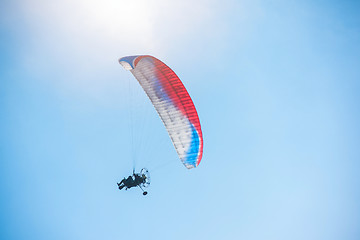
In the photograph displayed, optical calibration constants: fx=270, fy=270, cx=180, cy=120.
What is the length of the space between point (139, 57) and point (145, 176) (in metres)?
6.72

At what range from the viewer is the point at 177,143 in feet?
52.0

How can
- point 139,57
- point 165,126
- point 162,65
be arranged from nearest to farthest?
point 139,57 < point 162,65 < point 165,126

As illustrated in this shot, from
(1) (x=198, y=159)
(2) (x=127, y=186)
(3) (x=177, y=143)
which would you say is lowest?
(2) (x=127, y=186)

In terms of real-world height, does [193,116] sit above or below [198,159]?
above

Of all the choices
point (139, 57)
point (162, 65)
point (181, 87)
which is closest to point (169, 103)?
point (181, 87)

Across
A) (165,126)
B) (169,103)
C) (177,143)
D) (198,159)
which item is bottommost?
(198,159)

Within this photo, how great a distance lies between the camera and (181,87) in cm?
1514

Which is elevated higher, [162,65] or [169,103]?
[162,65]

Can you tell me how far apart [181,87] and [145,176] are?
5527 mm

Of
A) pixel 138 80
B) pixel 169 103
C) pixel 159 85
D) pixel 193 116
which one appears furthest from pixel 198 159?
pixel 138 80

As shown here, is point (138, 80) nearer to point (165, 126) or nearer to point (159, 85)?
point (159, 85)

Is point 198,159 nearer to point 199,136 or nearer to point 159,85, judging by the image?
point 199,136

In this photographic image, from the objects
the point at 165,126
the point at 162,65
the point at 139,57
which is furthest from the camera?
the point at 165,126

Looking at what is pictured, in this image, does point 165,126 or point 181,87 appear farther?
point 165,126
